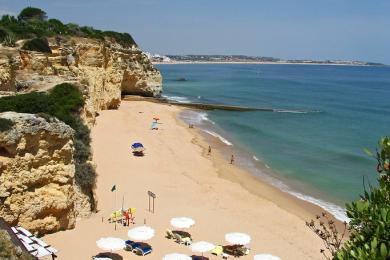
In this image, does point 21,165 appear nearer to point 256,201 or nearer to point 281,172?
point 256,201

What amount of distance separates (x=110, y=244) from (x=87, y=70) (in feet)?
85.8

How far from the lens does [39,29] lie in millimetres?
38656

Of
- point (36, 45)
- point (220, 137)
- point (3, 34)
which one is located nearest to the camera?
point (36, 45)

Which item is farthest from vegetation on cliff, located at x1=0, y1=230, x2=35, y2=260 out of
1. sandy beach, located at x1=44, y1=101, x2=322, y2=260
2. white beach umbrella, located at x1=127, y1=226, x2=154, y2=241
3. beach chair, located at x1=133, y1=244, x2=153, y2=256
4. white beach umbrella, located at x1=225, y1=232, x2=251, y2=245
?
white beach umbrella, located at x1=225, y1=232, x2=251, y2=245

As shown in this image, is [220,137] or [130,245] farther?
[220,137]

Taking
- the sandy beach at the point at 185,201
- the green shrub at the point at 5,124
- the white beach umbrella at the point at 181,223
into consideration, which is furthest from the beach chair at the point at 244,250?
the green shrub at the point at 5,124

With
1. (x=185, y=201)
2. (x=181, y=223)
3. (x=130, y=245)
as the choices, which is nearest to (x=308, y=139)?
(x=185, y=201)

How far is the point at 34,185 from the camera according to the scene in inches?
569

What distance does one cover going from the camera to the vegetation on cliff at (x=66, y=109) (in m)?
17.5

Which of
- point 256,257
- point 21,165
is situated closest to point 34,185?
point 21,165

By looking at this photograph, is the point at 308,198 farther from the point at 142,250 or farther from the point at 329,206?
the point at 142,250

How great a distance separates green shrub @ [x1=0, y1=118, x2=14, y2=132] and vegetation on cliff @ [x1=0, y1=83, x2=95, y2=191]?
9.51 feet

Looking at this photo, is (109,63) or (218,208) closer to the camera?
(218,208)

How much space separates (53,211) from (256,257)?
7547mm
